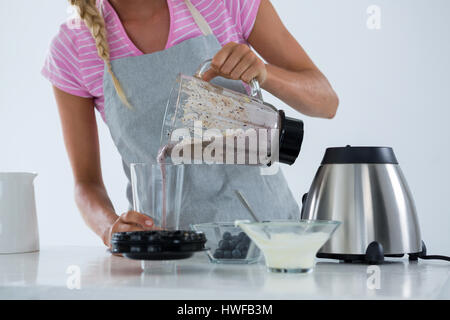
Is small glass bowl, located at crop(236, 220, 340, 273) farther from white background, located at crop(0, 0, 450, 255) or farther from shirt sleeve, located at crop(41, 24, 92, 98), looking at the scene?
white background, located at crop(0, 0, 450, 255)

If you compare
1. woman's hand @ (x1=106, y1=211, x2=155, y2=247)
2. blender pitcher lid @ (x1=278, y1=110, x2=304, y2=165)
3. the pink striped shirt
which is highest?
the pink striped shirt

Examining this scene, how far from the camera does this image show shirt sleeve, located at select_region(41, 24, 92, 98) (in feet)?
4.44

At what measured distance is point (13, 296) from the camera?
659 millimetres

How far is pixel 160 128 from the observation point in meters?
1.29

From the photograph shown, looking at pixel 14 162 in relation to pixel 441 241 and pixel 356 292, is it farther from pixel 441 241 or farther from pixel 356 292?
pixel 356 292

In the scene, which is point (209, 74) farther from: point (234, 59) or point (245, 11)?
point (245, 11)

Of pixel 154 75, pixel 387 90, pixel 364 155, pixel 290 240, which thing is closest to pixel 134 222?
pixel 290 240

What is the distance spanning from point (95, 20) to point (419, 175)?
1979 millimetres

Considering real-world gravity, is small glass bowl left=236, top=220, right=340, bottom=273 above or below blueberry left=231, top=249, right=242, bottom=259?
above

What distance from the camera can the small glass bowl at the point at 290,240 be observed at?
708 millimetres

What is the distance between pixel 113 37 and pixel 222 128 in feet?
1.73

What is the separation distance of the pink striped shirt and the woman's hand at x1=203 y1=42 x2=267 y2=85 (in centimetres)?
39

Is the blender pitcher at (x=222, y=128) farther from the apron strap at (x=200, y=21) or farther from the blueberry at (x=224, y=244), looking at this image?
the apron strap at (x=200, y=21)

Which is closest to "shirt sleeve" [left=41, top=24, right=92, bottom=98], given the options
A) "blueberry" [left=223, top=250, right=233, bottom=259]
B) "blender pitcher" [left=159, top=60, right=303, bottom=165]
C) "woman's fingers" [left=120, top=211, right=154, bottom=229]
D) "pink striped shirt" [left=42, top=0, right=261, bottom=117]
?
"pink striped shirt" [left=42, top=0, right=261, bottom=117]
